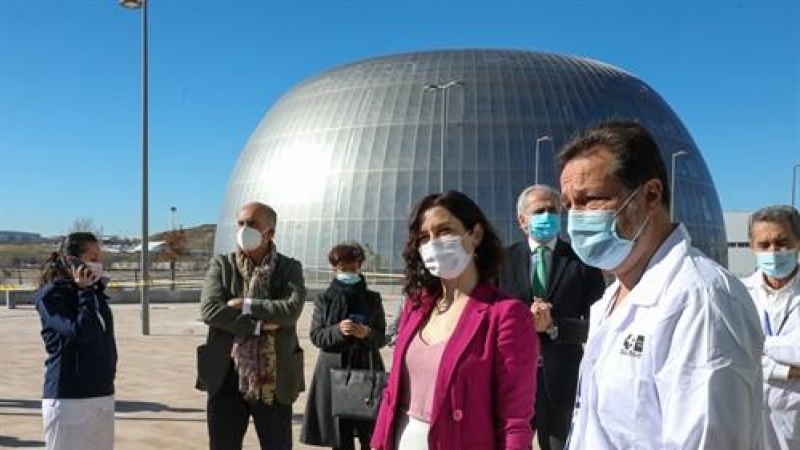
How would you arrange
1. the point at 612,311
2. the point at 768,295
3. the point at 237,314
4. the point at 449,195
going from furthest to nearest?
the point at 237,314 → the point at 768,295 → the point at 449,195 → the point at 612,311

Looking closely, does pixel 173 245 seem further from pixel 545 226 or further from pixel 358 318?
pixel 545 226

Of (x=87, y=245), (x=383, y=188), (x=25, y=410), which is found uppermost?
(x=383, y=188)

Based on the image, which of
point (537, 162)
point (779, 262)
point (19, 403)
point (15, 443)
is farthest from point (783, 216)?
point (537, 162)

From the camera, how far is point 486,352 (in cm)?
334

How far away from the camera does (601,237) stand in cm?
227

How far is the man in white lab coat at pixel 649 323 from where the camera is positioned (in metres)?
1.84

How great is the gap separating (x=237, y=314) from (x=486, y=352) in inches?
90.4

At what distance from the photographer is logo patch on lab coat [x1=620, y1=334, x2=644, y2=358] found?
6.57ft

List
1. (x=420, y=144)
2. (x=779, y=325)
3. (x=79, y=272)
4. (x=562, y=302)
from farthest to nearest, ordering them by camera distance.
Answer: (x=420, y=144), (x=79, y=272), (x=562, y=302), (x=779, y=325)

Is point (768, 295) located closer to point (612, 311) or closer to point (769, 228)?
point (769, 228)

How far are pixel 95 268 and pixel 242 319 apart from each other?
1.14m

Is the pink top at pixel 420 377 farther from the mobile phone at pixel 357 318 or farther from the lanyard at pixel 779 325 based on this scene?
the mobile phone at pixel 357 318

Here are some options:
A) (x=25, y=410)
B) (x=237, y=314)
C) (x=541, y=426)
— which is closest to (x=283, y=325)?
(x=237, y=314)

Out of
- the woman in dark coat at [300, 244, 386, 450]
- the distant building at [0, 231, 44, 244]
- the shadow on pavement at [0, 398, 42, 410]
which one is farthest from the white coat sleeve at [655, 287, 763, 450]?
the distant building at [0, 231, 44, 244]
